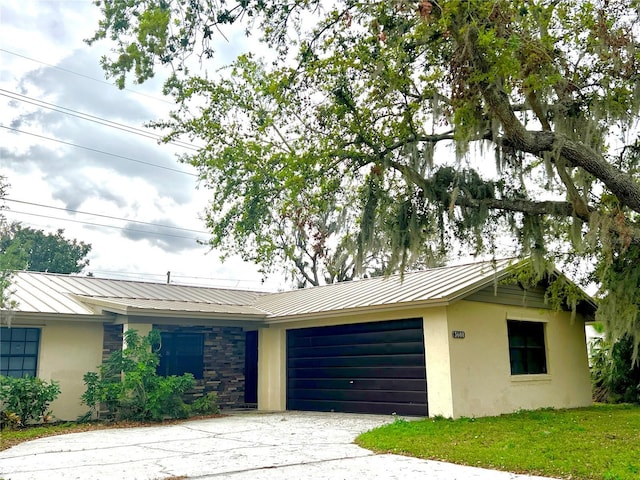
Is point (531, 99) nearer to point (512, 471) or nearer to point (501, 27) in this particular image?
point (501, 27)

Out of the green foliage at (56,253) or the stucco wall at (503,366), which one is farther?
the green foliage at (56,253)

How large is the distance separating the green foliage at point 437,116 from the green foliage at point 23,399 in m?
5.20

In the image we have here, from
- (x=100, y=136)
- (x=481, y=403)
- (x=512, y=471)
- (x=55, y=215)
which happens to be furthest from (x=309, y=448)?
(x=55, y=215)

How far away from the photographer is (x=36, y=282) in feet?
45.8

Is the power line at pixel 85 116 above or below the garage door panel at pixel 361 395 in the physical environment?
above

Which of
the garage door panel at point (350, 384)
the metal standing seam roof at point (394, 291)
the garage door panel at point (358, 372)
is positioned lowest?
the garage door panel at point (350, 384)

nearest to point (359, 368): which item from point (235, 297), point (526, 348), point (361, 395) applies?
point (361, 395)

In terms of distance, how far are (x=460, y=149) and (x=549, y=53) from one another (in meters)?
1.56

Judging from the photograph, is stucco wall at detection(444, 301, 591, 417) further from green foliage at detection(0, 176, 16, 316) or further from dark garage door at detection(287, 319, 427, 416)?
green foliage at detection(0, 176, 16, 316)

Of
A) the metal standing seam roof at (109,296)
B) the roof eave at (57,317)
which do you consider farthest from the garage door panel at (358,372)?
the roof eave at (57,317)

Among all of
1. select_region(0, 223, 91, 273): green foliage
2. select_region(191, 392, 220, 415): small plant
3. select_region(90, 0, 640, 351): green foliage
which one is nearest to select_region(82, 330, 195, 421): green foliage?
select_region(191, 392, 220, 415): small plant

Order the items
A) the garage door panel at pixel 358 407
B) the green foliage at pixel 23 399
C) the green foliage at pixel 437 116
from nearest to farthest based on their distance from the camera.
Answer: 1. the green foliage at pixel 437 116
2. the green foliage at pixel 23 399
3. the garage door panel at pixel 358 407

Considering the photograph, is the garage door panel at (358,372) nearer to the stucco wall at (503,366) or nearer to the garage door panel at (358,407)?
the garage door panel at (358,407)

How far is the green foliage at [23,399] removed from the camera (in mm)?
10570
